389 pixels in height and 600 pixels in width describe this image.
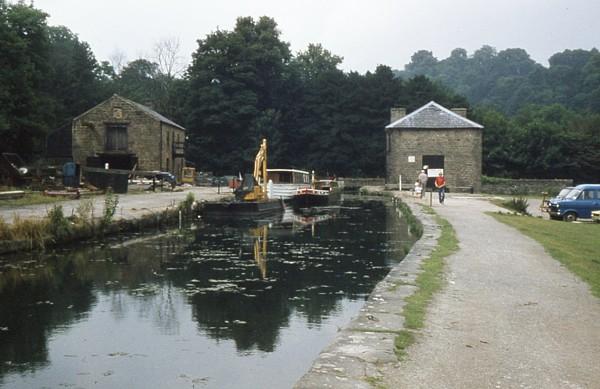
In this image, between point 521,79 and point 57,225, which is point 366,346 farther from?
point 521,79

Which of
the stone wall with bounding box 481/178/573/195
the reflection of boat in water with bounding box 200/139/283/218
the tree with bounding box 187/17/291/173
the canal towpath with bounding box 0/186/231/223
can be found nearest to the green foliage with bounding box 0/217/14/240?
the canal towpath with bounding box 0/186/231/223

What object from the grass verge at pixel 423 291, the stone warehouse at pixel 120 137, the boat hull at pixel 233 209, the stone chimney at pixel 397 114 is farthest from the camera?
the stone chimney at pixel 397 114

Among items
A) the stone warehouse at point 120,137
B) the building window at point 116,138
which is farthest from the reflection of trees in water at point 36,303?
the building window at point 116,138

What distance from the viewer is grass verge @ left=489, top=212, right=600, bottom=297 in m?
10.9

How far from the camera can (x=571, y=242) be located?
1542 centimetres

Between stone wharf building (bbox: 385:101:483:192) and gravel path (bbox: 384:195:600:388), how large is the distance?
108 ft

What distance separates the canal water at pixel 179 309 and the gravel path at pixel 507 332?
1.51 m

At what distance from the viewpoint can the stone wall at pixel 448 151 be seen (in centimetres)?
4391

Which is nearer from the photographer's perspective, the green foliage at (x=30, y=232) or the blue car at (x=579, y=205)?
the green foliage at (x=30, y=232)

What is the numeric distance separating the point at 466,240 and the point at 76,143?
35.5 meters

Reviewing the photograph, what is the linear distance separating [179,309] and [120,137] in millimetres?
36234

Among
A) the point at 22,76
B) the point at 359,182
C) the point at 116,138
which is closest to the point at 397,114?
the point at 359,182

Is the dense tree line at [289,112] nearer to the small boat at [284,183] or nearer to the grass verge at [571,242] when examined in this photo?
the small boat at [284,183]

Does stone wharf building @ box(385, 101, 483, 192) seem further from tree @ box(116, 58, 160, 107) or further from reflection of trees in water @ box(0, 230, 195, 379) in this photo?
tree @ box(116, 58, 160, 107)
